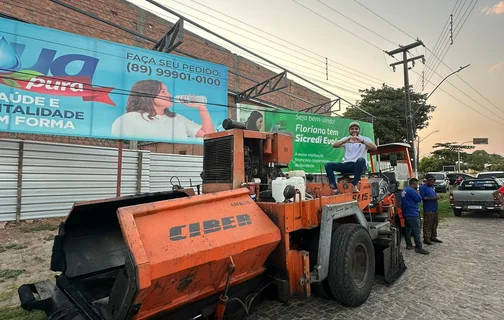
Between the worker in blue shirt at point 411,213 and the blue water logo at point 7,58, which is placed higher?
the blue water logo at point 7,58

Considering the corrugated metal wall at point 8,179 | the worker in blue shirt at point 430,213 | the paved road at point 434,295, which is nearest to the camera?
the paved road at point 434,295

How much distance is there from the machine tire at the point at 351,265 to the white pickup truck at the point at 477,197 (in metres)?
9.79

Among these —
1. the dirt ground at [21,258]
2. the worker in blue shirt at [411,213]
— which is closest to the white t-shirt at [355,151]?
the worker in blue shirt at [411,213]

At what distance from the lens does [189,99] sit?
30.6ft

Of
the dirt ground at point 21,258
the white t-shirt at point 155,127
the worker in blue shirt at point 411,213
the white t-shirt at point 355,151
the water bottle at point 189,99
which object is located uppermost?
the water bottle at point 189,99

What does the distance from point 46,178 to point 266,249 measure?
707cm

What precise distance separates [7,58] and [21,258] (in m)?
4.47

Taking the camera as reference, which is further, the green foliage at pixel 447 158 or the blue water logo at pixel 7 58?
the green foliage at pixel 447 158

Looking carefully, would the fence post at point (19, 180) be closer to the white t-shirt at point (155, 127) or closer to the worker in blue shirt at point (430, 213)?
the white t-shirt at point (155, 127)

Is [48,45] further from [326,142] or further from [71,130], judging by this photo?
[326,142]

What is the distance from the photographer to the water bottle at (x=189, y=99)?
9117mm

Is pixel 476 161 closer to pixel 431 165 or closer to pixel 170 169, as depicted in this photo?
pixel 431 165

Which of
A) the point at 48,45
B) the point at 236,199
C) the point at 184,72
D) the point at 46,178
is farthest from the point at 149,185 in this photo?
the point at 236,199

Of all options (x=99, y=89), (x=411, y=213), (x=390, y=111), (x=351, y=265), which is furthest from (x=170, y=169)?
(x=390, y=111)
